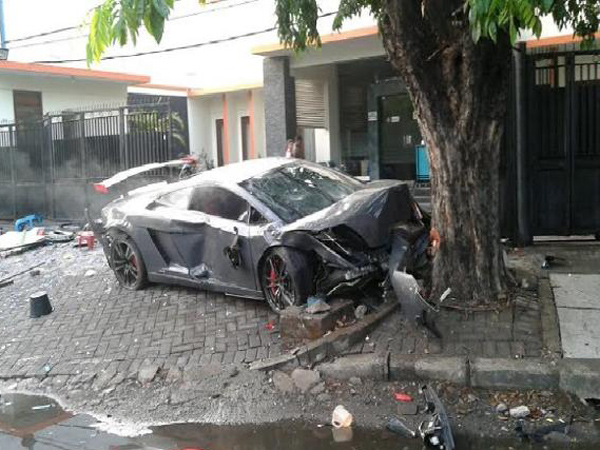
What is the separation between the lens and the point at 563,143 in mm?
8430

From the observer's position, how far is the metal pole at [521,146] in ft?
27.1

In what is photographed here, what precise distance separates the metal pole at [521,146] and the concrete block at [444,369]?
12.1ft

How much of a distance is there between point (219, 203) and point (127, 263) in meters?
1.74

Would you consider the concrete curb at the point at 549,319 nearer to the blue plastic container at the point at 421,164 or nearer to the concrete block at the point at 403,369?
the concrete block at the point at 403,369

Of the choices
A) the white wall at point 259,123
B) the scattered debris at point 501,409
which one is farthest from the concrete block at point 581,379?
the white wall at point 259,123

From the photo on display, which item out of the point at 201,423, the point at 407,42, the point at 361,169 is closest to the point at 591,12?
the point at 407,42

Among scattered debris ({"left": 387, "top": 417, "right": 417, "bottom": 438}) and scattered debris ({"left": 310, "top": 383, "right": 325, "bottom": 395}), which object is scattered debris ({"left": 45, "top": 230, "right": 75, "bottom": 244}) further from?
scattered debris ({"left": 387, "top": 417, "right": 417, "bottom": 438})

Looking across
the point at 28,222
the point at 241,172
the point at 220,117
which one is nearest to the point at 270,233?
the point at 241,172

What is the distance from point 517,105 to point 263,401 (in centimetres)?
522

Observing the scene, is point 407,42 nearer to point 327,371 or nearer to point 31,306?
point 327,371

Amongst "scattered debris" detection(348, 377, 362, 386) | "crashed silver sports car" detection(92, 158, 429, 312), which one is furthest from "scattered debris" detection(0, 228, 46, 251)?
"scattered debris" detection(348, 377, 362, 386)

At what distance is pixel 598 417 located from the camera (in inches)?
175

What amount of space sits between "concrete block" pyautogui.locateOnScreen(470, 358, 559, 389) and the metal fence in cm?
908

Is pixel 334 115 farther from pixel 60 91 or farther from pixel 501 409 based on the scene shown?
pixel 501 409
